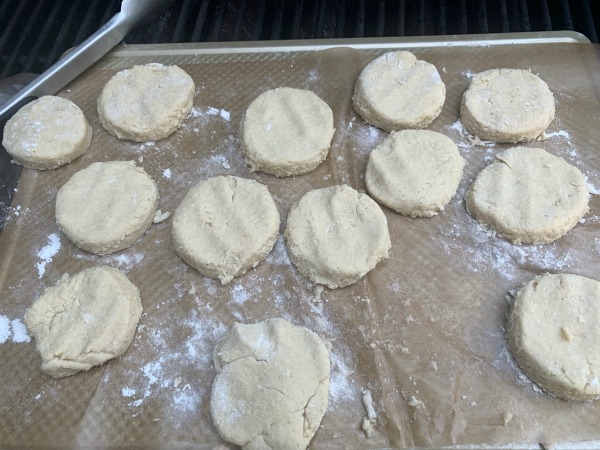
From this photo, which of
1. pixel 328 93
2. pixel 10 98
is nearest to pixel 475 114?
pixel 328 93

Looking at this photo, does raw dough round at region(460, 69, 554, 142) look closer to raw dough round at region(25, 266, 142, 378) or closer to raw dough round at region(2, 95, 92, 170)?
raw dough round at region(25, 266, 142, 378)

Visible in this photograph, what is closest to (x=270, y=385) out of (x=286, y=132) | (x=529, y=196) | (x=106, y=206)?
(x=106, y=206)

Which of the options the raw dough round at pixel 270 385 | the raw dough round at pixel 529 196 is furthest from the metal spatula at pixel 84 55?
the raw dough round at pixel 529 196

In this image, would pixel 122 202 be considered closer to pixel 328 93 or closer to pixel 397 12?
pixel 328 93

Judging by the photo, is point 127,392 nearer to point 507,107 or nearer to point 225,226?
point 225,226

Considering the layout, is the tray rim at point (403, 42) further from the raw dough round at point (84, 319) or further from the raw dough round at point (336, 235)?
the raw dough round at point (84, 319)

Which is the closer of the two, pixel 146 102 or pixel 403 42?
pixel 146 102

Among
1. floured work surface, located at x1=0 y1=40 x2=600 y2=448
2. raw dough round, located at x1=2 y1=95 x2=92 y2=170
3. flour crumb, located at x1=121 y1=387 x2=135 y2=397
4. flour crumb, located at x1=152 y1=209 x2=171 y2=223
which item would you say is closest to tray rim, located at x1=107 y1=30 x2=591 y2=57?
floured work surface, located at x1=0 y1=40 x2=600 y2=448
